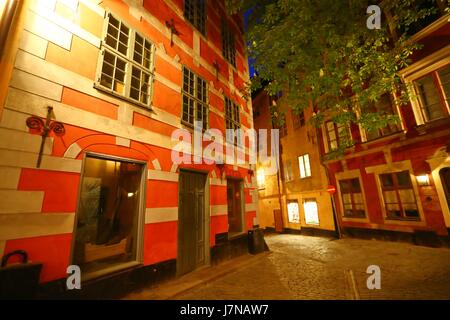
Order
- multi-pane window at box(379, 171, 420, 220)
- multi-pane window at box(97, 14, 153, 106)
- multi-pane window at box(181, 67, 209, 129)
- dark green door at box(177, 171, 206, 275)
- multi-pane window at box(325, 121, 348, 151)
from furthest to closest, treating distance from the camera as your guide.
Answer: multi-pane window at box(325, 121, 348, 151) → multi-pane window at box(379, 171, 420, 220) → multi-pane window at box(181, 67, 209, 129) → dark green door at box(177, 171, 206, 275) → multi-pane window at box(97, 14, 153, 106)

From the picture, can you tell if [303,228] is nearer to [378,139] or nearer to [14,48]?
[378,139]

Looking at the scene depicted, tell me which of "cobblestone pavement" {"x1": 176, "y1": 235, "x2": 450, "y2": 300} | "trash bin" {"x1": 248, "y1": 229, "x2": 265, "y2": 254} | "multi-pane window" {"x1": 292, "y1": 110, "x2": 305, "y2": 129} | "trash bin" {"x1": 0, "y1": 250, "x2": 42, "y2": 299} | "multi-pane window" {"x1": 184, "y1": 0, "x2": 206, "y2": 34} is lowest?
"cobblestone pavement" {"x1": 176, "y1": 235, "x2": 450, "y2": 300}

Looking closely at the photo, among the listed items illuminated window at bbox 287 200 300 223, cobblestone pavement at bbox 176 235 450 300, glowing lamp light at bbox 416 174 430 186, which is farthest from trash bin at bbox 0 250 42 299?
illuminated window at bbox 287 200 300 223

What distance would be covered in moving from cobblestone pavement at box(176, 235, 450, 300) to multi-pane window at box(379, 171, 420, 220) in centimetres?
179

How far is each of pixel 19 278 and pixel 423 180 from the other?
1255 centimetres

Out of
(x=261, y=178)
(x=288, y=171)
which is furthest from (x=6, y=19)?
(x=261, y=178)

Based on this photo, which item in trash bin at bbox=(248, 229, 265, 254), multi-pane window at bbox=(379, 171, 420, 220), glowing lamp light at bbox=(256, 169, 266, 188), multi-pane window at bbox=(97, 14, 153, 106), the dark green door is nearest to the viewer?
multi-pane window at bbox=(97, 14, 153, 106)

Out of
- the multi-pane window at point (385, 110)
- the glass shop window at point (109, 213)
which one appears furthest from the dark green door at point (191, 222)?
the multi-pane window at point (385, 110)

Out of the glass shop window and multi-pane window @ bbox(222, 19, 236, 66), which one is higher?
multi-pane window @ bbox(222, 19, 236, 66)

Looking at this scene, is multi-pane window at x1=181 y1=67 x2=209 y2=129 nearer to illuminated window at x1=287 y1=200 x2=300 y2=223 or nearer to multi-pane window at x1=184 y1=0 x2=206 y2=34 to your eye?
multi-pane window at x1=184 y1=0 x2=206 y2=34

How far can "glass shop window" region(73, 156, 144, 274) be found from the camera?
4515 mm

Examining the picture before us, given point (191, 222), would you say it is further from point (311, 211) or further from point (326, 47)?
point (311, 211)

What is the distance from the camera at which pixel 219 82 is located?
8.56 m
